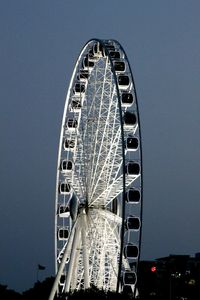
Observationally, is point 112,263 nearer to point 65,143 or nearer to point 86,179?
point 86,179

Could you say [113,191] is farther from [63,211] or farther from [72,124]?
[72,124]

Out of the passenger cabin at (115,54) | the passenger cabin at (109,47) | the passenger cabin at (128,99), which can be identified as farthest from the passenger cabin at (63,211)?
the passenger cabin at (109,47)

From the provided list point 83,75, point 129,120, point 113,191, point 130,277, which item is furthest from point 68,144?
point 130,277

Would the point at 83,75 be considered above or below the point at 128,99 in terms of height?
above

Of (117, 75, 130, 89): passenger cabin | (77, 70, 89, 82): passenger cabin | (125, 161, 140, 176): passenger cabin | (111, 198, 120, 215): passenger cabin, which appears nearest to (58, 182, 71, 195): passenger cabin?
(111, 198, 120, 215): passenger cabin

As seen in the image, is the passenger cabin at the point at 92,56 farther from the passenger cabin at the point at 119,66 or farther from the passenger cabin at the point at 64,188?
the passenger cabin at the point at 64,188

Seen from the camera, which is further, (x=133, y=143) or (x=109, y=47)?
(x=109, y=47)
